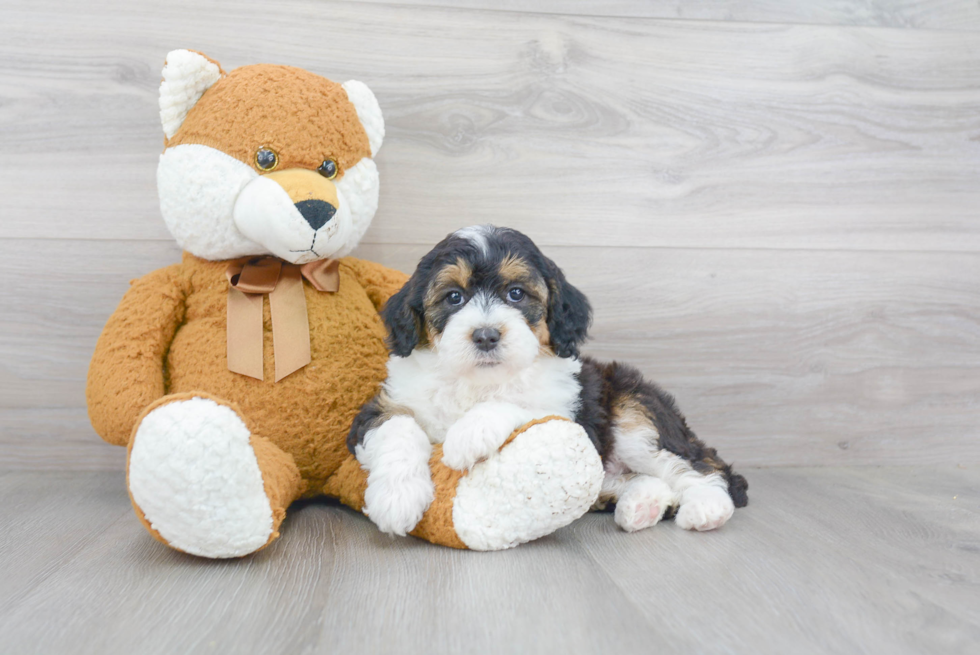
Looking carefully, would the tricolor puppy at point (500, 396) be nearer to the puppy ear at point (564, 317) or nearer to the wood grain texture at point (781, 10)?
the puppy ear at point (564, 317)

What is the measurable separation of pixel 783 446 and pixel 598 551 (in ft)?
3.88

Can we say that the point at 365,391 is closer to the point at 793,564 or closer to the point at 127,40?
the point at 793,564

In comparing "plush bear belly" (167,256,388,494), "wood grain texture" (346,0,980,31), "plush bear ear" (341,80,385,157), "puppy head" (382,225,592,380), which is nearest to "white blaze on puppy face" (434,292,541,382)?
"puppy head" (382,225,592,380)

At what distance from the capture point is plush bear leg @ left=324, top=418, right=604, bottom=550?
1.44m

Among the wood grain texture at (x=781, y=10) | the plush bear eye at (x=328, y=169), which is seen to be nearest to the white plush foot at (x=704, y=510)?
the plush bear eye at (x=328, y=169)

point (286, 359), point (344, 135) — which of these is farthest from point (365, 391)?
point (344, 135)

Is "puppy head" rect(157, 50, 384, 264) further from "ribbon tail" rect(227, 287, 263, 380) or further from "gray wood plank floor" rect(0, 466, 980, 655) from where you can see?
"gray wood plank floor" rect(0, 466, 980, 655)

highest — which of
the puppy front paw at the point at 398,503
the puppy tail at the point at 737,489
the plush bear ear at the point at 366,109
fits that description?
the plush bear ear at the point at 366,109

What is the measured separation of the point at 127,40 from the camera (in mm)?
2117

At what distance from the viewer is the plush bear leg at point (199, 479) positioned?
1.29 m

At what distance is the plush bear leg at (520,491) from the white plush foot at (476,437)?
0.07 feet

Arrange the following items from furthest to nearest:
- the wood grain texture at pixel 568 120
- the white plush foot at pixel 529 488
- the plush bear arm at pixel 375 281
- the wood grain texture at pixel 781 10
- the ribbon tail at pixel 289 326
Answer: the wood grain texture at pixel 781 10, the wood grain texture at pixel 568 120, the plush bear arm at pixel 375 281, the ribbon tail at pixel 289 326, the white plush foot at pixel 529 488

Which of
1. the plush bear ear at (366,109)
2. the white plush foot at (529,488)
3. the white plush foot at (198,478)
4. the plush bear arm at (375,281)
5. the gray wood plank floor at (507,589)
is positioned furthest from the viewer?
the plush bear arm at (375,281)

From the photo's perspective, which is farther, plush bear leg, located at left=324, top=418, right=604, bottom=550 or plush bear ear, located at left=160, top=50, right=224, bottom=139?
plush bear ear, located at left=160, top=50, right=224, bottom=139
